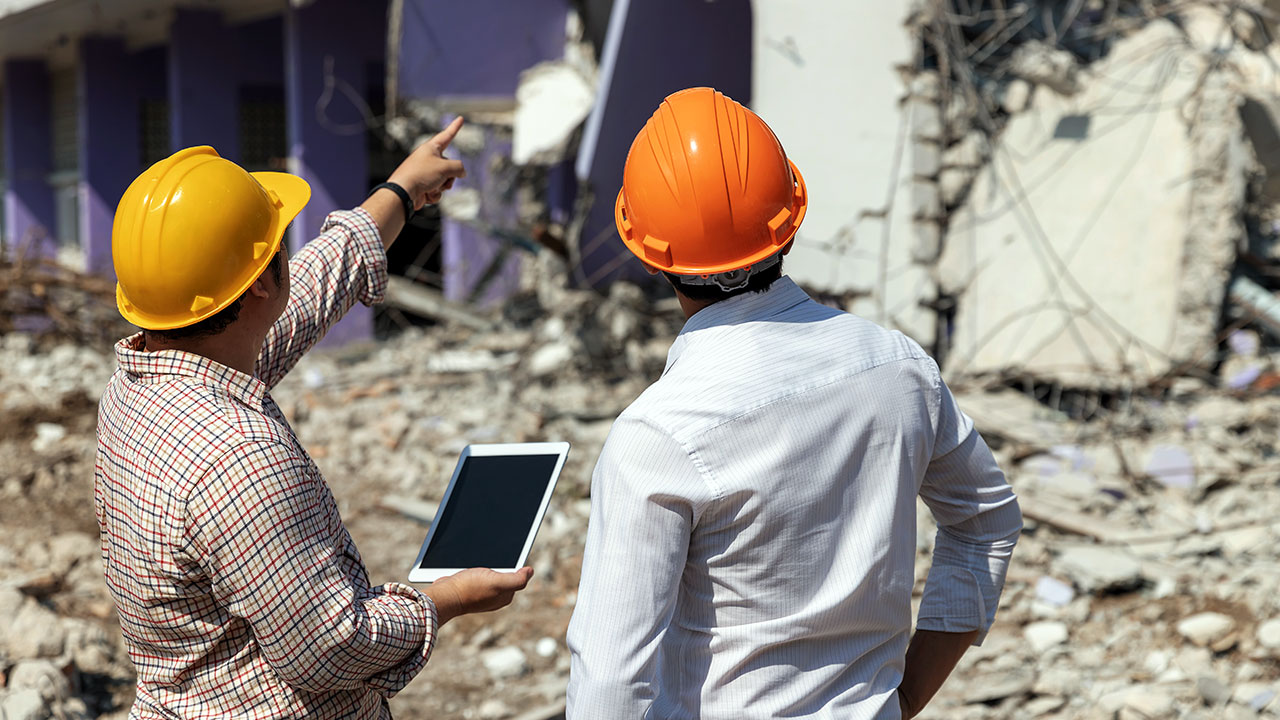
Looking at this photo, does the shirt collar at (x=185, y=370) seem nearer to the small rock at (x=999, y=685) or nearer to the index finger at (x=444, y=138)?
the index finger at (x=444, y=138)

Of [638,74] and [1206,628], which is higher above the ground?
[638,74]

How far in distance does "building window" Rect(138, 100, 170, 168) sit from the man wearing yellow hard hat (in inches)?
407

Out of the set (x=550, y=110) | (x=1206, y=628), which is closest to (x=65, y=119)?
(x=550, y=110)

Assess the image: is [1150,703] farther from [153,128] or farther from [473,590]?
[153,128]

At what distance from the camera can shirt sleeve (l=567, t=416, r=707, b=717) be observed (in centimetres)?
112

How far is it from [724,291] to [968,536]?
54 centimetres

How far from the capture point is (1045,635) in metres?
3.42

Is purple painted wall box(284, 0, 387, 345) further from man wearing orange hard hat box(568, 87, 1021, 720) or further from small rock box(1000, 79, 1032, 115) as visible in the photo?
man wearing orange hard hat box(568, 87, 1021, 720)

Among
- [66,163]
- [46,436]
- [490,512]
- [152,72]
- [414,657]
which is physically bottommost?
[46,436]

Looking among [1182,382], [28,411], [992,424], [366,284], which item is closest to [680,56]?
[992,424]

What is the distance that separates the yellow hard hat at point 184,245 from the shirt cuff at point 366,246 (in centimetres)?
44

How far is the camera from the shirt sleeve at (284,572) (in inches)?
50.4

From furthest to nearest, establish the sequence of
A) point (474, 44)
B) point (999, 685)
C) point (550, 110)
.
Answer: point (474, 44) < point (550, 110) < point (999, 685)

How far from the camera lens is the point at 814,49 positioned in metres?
5.50
